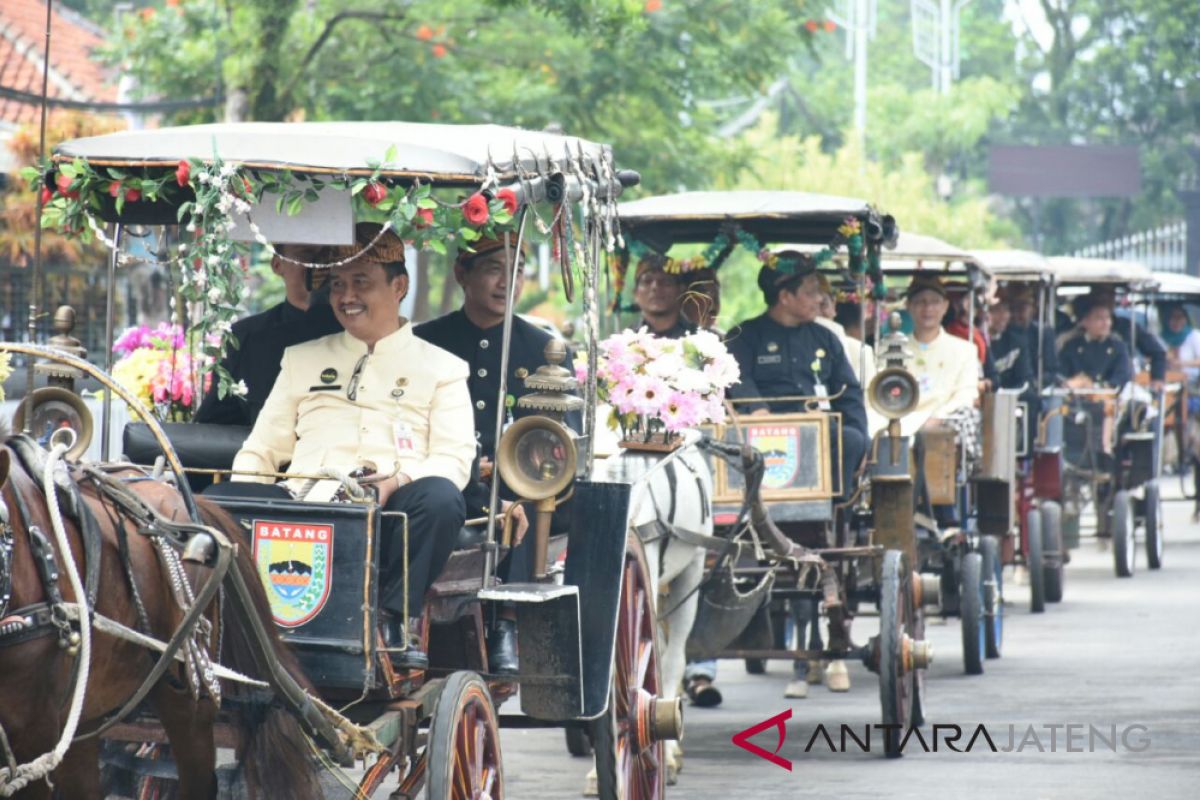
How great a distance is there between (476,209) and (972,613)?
6392mm

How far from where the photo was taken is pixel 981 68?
181ft

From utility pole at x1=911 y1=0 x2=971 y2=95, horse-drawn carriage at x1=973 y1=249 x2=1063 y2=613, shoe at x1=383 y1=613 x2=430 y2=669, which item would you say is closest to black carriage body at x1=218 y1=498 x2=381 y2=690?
shoe at x1=383 y1=613 x2=430 y2=669

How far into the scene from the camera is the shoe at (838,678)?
11.8 metres

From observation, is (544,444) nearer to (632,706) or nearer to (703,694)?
(632,706)

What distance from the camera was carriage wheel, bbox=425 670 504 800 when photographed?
19.8ft

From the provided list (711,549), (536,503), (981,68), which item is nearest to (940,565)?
(711,549)

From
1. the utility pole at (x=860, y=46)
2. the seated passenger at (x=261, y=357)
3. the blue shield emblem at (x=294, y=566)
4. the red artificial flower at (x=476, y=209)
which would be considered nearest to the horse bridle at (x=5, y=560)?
the blue shield emblem at (x=294, y=566)

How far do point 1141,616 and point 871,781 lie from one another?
624 centimetres

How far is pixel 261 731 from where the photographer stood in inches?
247

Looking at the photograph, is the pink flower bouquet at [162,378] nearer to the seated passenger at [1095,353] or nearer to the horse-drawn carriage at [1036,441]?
the horse-drawn carriage at [1036,441]

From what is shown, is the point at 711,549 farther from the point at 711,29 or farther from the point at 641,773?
the point at 711,29

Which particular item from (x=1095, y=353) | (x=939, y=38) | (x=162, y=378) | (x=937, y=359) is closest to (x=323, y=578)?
(x=162, y=378)

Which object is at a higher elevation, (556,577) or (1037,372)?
(1037,372)

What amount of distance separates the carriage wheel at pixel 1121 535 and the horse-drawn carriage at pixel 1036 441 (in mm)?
818
